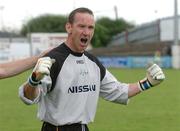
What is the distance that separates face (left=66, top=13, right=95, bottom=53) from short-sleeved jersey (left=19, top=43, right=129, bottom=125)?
0.29 feet

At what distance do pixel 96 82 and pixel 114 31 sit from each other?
9576 centimetres

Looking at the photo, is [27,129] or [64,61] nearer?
[64,61]

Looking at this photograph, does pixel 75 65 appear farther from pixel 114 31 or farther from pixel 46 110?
pixel 114 31

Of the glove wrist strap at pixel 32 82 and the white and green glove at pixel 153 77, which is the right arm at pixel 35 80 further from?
the white and green glove at pixel 153 77

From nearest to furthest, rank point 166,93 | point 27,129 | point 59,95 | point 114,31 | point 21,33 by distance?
point 59,95
point 27,129
point 166,93
point 114,31
point 21,33

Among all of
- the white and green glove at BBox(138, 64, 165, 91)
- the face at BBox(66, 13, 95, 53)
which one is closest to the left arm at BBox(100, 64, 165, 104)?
the white and green glove at BBox(138, 64, 165, 91)

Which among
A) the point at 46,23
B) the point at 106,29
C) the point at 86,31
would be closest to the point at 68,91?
the point at 86,31

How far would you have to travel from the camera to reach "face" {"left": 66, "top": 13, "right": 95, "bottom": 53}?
510 cm

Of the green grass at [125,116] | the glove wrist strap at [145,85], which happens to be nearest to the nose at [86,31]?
the glove wrist strap at [145,85]

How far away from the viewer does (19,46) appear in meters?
72.5

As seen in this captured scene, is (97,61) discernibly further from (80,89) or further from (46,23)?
(46,23)

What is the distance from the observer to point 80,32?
16.8 ft

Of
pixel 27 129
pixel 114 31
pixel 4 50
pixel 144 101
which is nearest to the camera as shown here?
pixel 27 129


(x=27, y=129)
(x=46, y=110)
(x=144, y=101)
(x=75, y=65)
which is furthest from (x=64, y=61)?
(x=144, y=101)
